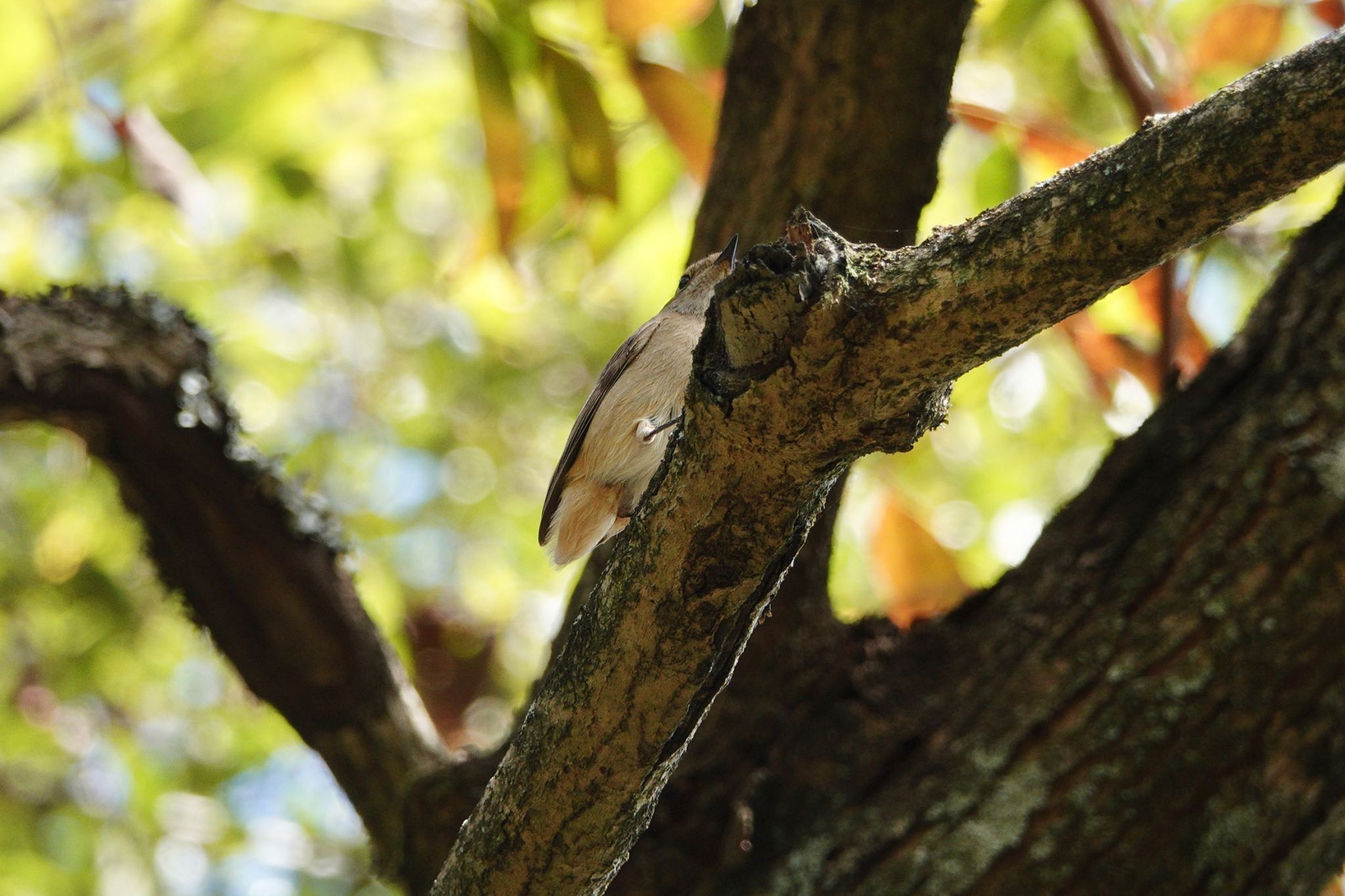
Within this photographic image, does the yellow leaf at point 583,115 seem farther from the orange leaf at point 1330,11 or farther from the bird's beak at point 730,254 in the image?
the orange leaf at point 1330,11

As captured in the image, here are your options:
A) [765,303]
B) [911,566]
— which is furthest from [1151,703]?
[765,303]

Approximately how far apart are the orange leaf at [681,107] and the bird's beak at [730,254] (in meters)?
0.38

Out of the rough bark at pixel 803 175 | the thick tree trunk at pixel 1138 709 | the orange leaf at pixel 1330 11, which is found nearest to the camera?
the thick tree trunk at pixel 1138 709

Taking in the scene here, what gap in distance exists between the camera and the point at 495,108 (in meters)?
4.05

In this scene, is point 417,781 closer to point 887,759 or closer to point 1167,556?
point 887,759

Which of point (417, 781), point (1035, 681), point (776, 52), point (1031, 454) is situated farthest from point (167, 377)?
point (1031, 454)

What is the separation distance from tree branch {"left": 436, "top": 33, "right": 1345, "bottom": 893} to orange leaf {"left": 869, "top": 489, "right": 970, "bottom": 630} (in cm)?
235

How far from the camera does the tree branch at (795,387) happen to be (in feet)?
5.98

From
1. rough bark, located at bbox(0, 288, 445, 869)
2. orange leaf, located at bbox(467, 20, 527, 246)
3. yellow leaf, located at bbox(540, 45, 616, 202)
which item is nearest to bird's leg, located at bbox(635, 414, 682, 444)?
yellow leaf, located at bbox(540, 45, 616, 202)

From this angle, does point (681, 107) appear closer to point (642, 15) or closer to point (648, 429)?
point (642, 15)

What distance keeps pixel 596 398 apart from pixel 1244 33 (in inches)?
104

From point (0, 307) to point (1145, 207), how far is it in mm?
3363

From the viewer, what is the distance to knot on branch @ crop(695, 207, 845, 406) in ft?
6.29

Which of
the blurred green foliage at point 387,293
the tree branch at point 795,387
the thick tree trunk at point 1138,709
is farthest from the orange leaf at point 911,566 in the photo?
the tree branch at point 795,387
